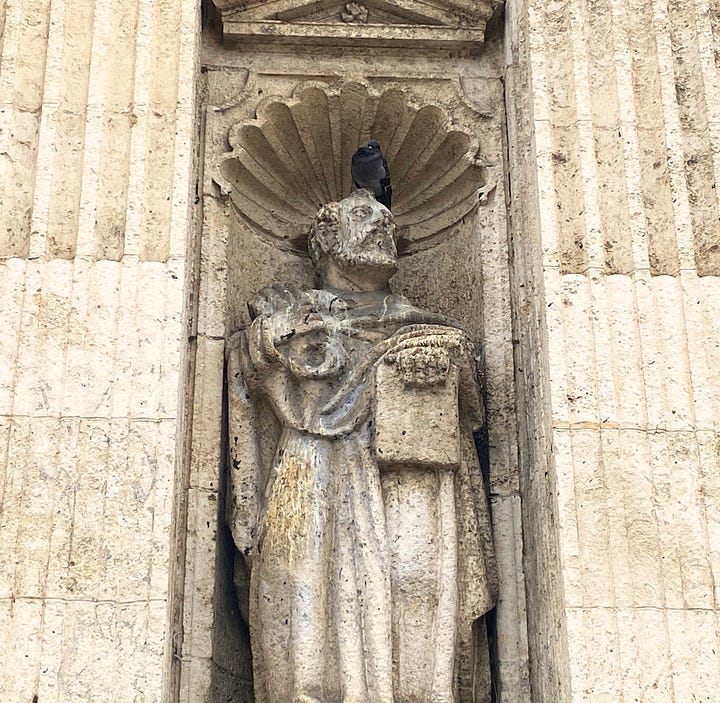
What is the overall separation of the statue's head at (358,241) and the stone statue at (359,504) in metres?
0.23

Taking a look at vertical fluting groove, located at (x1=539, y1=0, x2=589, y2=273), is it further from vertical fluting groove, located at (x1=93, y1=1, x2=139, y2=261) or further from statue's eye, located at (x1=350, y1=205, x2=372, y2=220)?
vertical fluting groove, located at (x1=93, y1=1, x2=139, y2=261)

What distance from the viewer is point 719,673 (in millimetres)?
4656

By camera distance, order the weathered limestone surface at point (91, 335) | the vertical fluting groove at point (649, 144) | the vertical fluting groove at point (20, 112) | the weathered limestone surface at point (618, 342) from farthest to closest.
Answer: the vertical fluting groove at point (649, 144) < the vertical fluting groove at point (20, 112) < the weathered limestone surface at point (618, 342) < the weathered limestone surface at point (91, 335)

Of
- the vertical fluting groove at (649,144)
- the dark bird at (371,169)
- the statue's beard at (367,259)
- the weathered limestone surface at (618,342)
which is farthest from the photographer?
the dark bird at (371,169)

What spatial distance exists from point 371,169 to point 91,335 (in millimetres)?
1741

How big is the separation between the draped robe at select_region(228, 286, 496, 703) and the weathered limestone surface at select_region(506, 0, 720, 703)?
0.31m

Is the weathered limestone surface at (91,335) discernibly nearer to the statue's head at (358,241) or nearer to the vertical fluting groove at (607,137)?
the statue's head at (358,241)

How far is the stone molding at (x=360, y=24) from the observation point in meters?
6.52

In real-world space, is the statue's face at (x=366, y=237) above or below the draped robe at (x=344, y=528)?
above

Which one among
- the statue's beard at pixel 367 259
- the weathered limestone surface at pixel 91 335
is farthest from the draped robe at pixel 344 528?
the weathered limestone surface at pixel 91 335

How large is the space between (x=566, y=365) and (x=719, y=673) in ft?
4.23

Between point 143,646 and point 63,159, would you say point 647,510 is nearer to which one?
point 143,646

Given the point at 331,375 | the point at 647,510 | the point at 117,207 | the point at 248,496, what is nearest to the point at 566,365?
the point at 647,510

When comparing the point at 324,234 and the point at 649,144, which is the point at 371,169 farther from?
the point at 649,144
